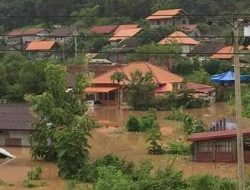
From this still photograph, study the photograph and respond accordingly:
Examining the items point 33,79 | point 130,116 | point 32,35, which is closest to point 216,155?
point 130,116

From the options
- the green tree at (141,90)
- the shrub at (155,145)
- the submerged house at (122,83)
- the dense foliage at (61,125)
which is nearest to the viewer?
the dense foliage at (61,125)

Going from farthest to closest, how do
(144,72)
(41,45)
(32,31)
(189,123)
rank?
(32,31) < (41,45) < (144,72) < (189,123)

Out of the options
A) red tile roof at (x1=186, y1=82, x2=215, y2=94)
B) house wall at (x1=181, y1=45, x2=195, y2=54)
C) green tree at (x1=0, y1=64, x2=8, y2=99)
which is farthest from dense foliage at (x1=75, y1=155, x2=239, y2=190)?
house wall at (x1=181, y1=45, x2=195, y2=54)

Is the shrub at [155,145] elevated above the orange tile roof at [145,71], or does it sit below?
below

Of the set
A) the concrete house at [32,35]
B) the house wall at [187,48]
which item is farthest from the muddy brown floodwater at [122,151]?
the concrete house at [32,35]

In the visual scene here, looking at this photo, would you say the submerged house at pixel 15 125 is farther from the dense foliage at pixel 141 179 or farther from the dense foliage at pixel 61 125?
the dense foliage at pixel 141 179

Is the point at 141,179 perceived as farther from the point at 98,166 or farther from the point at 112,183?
the point at 112,183

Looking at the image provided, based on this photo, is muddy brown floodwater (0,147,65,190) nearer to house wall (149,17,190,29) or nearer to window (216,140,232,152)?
window (216,140,232,152)
